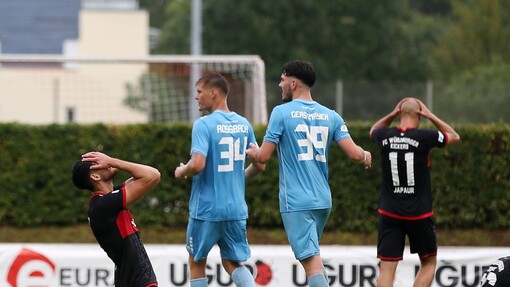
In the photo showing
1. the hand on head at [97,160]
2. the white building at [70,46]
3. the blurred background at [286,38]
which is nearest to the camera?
the hand on head at [97,160]

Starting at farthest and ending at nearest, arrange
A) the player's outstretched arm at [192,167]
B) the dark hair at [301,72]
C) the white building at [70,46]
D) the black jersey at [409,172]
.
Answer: the white building at [70,46] → the black jersey at [409,172] → the dark hair at [301,72] → the player's outstretched arm at [192,167]

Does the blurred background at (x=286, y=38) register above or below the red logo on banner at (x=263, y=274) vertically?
above

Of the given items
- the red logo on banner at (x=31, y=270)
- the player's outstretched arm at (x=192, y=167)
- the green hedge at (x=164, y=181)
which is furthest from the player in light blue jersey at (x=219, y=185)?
the green hedge at (x=164, y=181)

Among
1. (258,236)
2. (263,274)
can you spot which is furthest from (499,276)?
(258,236)

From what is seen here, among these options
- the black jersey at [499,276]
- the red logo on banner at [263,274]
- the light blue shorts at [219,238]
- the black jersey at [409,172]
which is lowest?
the red logo on banner at [263,274]

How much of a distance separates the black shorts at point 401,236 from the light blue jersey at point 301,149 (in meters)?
1.70

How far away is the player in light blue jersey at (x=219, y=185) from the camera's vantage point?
379 inches

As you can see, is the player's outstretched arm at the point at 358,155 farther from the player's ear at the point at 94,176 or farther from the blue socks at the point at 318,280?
the player's ear at the point at 94,176

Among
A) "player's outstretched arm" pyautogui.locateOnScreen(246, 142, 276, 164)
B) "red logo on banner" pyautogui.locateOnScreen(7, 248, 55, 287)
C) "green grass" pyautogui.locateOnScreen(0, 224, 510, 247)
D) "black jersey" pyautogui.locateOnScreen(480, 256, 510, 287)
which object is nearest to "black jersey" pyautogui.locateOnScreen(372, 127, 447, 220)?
"player's outstretched arm" pyautogui.locateOnScreen(246, 142, 276, 164)

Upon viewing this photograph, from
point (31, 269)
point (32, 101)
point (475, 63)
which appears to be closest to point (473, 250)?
point (31, 269)

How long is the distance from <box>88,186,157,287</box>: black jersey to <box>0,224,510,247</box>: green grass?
27.0 ft

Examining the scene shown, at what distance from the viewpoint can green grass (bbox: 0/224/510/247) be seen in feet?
53.3

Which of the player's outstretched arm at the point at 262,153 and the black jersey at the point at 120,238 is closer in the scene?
the black jersey at the point at 120,238

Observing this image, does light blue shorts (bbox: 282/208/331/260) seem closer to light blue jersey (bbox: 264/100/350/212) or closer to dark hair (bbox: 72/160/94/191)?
light blue jersey (bbox: 264/100/350/212)
